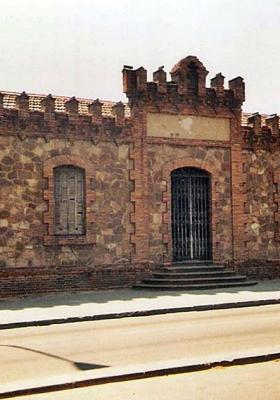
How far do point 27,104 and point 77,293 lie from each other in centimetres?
613

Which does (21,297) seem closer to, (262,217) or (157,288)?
(157,288)

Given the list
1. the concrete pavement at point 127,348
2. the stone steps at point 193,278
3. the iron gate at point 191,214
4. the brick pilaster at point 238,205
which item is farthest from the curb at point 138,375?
the brick pilaster at point 238,205

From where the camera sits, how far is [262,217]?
73.3 feet

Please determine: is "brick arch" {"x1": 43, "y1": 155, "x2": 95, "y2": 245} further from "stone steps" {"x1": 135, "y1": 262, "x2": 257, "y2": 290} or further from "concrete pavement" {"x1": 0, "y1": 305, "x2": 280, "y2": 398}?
"concrete pavement" {"x1": 0, "y1": 305, "x2": 280, "y2": 398}

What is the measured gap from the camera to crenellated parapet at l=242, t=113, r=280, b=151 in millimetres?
22312

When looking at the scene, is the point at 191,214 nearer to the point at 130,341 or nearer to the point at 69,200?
the point at 69,200

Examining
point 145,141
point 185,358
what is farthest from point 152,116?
point 185,358

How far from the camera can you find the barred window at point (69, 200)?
1905cm

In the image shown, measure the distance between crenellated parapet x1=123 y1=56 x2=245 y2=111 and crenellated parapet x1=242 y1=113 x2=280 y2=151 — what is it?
86 cm

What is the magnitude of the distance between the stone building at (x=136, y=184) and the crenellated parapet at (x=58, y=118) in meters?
0.03

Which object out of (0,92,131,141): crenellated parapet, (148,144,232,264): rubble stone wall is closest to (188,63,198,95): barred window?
(148,144,232,264): rubble stone wall

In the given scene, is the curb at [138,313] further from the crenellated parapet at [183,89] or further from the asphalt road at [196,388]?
the crenellated parapet at [183,89]

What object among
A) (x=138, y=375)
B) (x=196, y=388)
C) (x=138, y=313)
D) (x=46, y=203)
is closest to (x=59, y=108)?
(x=46, y=203)

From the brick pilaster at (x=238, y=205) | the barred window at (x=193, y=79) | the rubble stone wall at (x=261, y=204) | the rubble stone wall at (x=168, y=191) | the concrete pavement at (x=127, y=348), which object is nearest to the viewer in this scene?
the concrete pavement at (x=127, y=348)
